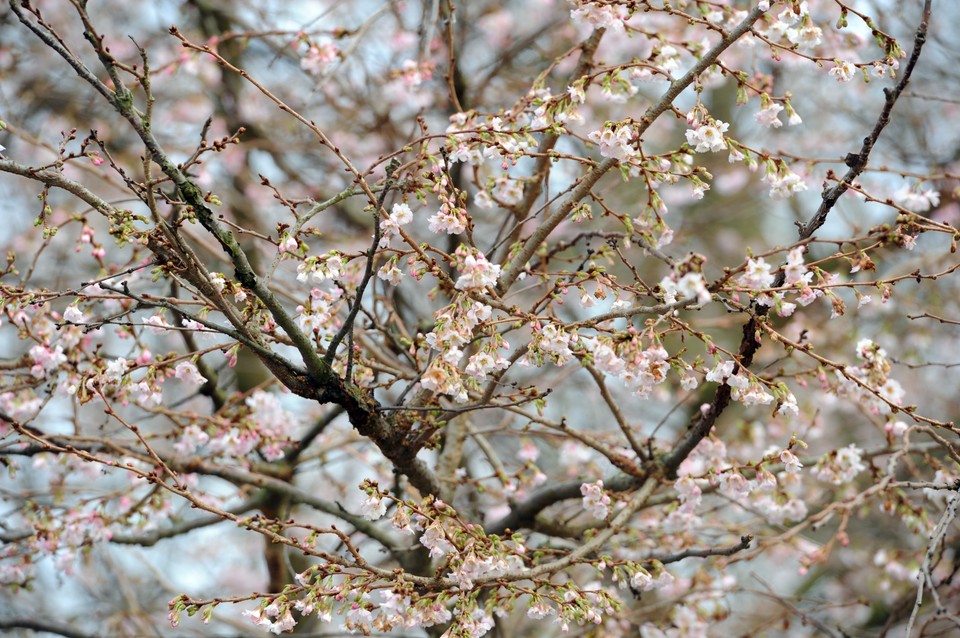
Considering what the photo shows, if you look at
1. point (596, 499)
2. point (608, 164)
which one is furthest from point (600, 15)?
point (596, 499)

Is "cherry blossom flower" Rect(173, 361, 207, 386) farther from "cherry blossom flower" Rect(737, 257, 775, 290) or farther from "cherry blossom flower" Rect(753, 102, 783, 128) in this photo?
"cherry blossom flower" Rect(753, 102, 783, 128)

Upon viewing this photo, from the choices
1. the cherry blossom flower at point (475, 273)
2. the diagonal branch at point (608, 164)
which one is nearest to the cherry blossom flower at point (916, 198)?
the diagonal branch at point (608, 164)

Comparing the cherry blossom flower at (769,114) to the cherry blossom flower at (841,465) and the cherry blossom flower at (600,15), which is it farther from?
the cherry blossom flower at (841,465)

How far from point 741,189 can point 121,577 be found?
6.03 metres

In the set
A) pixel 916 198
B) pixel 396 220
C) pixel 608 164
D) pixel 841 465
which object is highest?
pixel 916 198

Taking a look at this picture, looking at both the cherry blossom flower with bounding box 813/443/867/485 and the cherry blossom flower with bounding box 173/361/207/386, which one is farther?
the cherry blossom flower with bounding box 813/443/867/485

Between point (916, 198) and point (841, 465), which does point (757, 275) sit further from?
point (916, 198)

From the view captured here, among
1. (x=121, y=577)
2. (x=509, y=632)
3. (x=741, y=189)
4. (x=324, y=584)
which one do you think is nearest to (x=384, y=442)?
(x=324, y=584)

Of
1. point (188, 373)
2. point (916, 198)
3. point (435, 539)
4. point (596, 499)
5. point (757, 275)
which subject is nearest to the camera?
point (757, 275)

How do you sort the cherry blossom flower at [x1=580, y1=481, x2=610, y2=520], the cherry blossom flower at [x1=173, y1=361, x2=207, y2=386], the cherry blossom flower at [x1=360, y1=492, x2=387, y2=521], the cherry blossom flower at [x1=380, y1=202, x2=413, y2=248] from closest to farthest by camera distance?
the cherry blossom flower at [x1=380, y1=202, x2=413, y2=248], the cherry blossom flower at [x1=360, y1=492, x2=387, y2=521], the cherry blossom flower at [x1=173, y1=361, x2=207, y2=386], the cherry blossom flower at [x1=580, y1=481, x2=610, y2=520]

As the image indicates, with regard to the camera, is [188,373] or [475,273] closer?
[475,273]

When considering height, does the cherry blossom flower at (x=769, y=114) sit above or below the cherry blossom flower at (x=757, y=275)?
above

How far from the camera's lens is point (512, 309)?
2301 mm

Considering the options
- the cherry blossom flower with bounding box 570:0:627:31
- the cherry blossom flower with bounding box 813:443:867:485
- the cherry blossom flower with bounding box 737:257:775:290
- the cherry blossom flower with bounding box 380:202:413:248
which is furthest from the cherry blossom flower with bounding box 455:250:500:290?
the cherry blossom flower with bounding box 813:443:867:485
